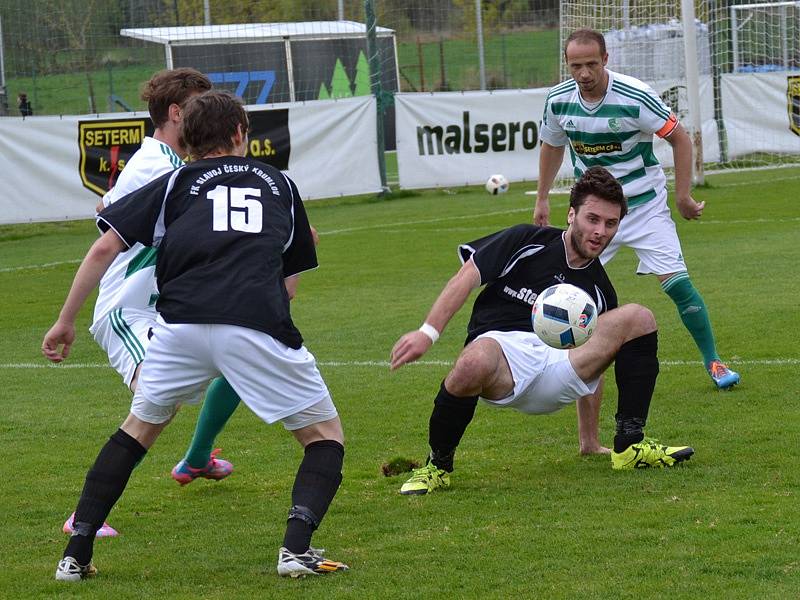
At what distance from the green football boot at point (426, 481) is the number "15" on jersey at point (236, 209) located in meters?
1.57

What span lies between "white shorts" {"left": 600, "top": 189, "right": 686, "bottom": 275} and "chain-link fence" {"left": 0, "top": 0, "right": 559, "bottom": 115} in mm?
12970

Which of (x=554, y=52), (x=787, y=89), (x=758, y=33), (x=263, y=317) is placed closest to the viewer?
(x=263, y=317)

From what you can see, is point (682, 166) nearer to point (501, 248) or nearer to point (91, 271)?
point (501, 248)

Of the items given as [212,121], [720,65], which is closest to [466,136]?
[720,65]

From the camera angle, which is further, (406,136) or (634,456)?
(406,136)

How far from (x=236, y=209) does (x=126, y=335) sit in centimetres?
105

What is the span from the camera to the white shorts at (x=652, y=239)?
7145mm

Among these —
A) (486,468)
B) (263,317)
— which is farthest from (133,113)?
(263,317)

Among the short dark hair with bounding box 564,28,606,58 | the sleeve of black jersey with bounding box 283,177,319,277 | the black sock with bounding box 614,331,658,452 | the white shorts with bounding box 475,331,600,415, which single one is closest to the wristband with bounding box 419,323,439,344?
the sleeve of black jersey with bounding box 283,177,319,277

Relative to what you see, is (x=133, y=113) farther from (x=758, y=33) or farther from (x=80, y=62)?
(x=758, y=33)

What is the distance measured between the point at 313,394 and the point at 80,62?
713 inches

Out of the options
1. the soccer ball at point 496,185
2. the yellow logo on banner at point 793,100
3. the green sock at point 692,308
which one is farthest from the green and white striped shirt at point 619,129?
the yellow logo on banner at point 793,100

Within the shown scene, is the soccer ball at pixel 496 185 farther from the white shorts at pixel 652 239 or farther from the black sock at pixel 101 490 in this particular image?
the black sock at pixel 101 490

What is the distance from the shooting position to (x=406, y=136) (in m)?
21.0
